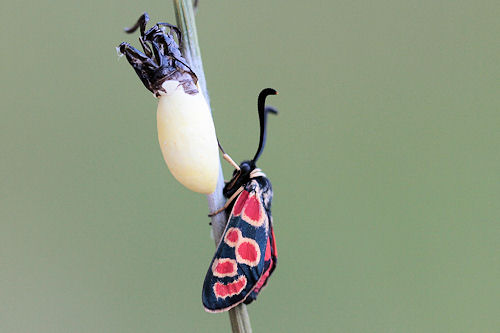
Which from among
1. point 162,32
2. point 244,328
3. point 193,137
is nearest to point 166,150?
point 193,137

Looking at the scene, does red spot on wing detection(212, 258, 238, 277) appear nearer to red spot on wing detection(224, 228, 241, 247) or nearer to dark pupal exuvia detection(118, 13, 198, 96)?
red spot on wing detection(224, 228, 241, 247)

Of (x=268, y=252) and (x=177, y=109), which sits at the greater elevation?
(x=177, y=109)

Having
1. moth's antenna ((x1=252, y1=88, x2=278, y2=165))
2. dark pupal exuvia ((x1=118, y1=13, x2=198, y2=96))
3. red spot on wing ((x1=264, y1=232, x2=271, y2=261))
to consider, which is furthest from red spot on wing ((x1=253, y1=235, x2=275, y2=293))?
dark pupal exuvia ((x1=118, y1=13, x2=198, y2=96))

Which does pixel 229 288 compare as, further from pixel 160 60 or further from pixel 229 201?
pixel 160 60

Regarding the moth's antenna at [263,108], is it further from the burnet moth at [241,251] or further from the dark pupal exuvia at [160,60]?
the dark pupal exuvia at [160,60]

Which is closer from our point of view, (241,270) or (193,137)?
(193,137)

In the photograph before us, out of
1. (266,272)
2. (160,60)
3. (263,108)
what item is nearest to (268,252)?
(266,272)

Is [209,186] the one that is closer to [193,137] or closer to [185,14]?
[193,137]

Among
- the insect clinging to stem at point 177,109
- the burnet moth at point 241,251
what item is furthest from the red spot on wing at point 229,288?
the insect clinging to stem at point 177,109
